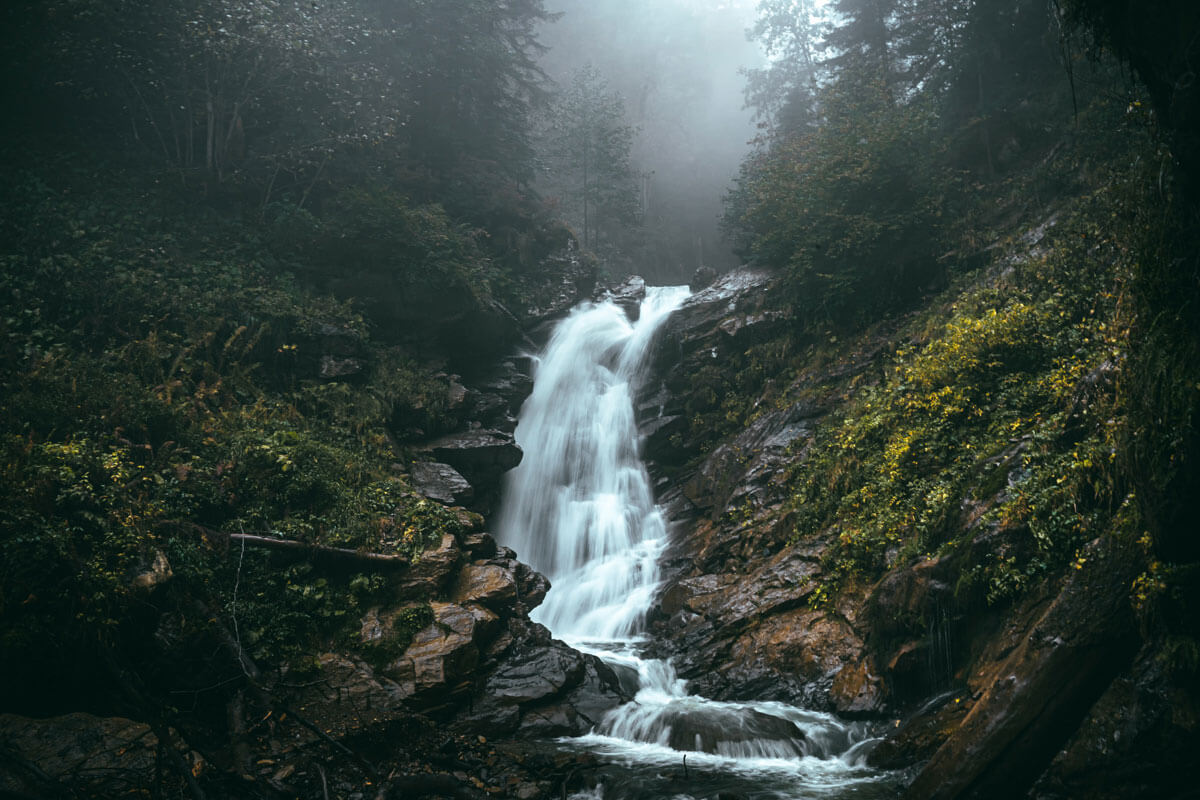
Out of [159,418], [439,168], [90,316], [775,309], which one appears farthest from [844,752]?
[439,168]

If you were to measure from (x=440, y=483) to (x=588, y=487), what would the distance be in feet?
15.7

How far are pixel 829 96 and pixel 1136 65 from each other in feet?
53.2

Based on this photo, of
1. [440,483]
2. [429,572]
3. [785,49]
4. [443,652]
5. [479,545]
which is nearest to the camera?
[443,652]

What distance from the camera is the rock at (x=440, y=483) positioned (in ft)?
38.4

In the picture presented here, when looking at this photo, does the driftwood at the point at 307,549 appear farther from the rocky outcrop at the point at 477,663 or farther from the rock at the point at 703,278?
the rock at the point at 703,278

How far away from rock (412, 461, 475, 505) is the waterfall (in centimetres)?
265

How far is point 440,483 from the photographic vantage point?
1201 centimetres

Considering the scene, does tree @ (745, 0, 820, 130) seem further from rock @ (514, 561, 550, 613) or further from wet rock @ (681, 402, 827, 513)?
rock @ (514, 561, 550, 613)

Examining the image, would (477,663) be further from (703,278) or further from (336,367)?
(703,278)

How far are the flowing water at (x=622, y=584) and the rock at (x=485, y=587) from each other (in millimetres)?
1880

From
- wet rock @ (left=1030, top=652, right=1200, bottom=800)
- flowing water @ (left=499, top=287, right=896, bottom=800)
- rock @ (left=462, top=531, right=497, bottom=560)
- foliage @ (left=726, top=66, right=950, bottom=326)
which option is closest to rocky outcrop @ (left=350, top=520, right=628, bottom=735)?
rock @ (left=462, top=531, right=497, bottom=560)

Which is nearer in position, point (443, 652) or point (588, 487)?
point (443, 652)

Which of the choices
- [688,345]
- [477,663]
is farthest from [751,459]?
[477,663]

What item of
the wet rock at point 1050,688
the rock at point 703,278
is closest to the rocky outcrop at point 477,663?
the wet rock at point 1050,688
